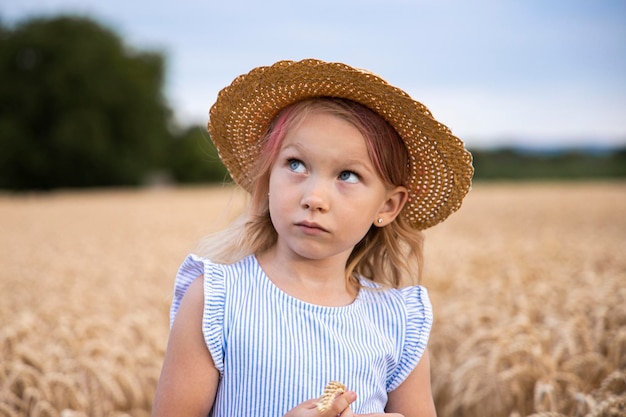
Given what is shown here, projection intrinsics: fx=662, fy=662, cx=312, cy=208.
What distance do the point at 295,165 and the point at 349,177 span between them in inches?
6.5

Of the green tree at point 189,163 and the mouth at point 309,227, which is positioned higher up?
the mouth at point 309,227

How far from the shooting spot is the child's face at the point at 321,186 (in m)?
1.92

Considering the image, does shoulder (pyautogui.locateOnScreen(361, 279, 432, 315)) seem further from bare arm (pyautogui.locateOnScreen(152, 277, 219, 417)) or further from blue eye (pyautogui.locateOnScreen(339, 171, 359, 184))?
bare arm (pyautogui.locateOnScreen(152, 277, 219, 417))

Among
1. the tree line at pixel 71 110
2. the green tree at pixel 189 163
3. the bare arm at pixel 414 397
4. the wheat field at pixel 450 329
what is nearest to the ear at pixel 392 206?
the bare arm at pixel 414 397

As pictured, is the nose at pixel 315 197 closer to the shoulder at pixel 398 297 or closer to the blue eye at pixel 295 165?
the blue eye at pixel 295 165

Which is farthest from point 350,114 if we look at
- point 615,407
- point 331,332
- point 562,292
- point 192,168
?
point 192,168

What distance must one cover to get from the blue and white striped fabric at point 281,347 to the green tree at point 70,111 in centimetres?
3915

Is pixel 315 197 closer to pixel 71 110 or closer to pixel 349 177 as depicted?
pixel 349 177

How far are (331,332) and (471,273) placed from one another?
4309 mm

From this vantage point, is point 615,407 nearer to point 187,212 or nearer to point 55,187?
point 187,212

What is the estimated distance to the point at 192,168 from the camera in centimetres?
5803

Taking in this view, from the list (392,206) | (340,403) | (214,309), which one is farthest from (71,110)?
(340,403)

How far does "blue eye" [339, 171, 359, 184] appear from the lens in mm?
1977

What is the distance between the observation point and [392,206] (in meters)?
2.23
